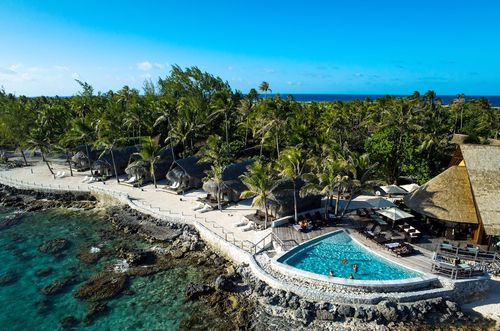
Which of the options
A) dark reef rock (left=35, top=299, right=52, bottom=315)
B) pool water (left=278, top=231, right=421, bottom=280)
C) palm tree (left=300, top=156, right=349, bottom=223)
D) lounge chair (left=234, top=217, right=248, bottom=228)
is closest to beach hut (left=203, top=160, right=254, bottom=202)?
lounge chair (left=234, top=217, right=248, bottom=228)

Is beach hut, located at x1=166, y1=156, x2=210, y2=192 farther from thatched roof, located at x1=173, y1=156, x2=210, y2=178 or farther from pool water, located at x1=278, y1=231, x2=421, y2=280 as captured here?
pool water, located at x1=278, y1=231, x2=421, y2=280

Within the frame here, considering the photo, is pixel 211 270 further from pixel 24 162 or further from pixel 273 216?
pixel 24 162

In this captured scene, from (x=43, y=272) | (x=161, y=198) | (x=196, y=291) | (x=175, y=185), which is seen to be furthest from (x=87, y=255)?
(x=175, y=185)

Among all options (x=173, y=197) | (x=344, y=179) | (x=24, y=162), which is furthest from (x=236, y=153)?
(x=24, y=162)

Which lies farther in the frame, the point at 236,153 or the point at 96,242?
the point at 236,153

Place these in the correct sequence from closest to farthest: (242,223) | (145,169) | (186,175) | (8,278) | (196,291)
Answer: (196,291) < (8,278) < (242,223) < (186,175) < (145,169)

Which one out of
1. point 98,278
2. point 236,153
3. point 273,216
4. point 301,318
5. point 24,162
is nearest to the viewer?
point 301,318

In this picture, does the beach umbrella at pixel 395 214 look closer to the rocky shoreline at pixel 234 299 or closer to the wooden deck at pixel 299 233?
the wooden deck at pixel 299 233

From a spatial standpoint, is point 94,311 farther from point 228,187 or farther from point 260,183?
point 228,187
